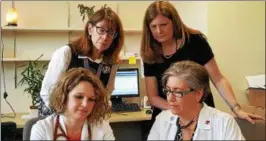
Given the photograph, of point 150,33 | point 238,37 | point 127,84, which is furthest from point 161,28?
point 127,84

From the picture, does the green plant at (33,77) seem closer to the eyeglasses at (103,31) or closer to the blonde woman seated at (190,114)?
the eyeglasses at (103,31)

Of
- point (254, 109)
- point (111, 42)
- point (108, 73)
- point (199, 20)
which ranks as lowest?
point (254, 109)

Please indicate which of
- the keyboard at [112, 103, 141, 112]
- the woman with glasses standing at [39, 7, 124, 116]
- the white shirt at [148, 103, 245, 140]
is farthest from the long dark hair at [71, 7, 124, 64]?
the keyboard at [112, 103, 141, 112]

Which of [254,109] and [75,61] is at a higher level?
[75,61]

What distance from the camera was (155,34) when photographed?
116 cm

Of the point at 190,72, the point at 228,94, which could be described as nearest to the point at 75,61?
the point at 190,72

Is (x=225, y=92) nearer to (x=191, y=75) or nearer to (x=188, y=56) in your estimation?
(x=188, y=56)

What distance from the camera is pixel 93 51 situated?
1159 mm

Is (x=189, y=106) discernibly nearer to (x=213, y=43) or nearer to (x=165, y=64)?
(x=165, y=64)

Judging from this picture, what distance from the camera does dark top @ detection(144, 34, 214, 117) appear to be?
1146mm

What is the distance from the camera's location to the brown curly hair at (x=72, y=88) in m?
0.92

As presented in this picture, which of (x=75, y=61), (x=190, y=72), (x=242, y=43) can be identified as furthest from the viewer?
(x=242, y=43)

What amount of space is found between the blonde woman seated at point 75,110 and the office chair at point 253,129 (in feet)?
1.52

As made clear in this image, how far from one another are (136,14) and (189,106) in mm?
1832
